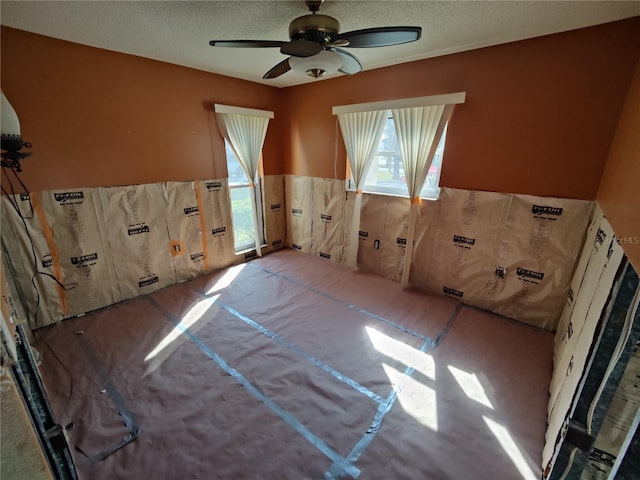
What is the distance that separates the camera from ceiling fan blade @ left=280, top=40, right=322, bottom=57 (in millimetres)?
1627

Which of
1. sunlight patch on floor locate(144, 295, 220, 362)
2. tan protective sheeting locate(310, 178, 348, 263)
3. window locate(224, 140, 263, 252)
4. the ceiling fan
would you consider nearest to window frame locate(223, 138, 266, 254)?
window locate(224, 140, 263, 252)

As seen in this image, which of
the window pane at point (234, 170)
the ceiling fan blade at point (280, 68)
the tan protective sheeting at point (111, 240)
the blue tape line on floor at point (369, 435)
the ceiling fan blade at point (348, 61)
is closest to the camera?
the blue tape line on floor at point (369, 435)

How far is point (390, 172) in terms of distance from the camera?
11.5ft

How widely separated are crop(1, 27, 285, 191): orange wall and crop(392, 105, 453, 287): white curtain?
213cm

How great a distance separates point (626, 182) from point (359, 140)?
2427 millimetres

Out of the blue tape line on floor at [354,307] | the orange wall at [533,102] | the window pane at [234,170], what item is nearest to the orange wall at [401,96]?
the orange wall at [533,102]

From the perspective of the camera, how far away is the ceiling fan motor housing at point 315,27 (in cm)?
170

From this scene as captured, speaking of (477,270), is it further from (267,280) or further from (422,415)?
(267,280)

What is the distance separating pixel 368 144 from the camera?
339 centimetres

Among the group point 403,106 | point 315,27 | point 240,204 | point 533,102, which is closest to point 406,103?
point 403,106

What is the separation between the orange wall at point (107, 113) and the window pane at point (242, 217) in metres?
0.45

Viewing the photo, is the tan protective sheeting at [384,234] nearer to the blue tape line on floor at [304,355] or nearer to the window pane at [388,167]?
the window pane at [388,167]

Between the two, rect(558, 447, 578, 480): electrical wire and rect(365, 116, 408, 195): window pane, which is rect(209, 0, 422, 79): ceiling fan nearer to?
rect(365, 116, 408, 195): window pane

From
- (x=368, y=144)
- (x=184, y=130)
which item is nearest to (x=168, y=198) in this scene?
(x=184, y=130)
